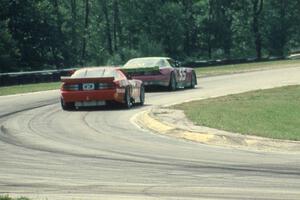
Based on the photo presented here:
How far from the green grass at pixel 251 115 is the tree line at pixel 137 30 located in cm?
3116

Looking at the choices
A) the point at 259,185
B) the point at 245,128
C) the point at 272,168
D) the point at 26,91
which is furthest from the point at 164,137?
the point at 26,91

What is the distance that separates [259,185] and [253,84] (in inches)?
944

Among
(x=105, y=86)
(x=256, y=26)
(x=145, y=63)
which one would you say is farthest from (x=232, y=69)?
(x=256, y=26)

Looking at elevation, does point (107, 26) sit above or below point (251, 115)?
above

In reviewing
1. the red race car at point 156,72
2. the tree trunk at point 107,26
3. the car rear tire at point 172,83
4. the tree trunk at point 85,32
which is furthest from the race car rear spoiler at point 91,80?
the tree trunk at point 107,26

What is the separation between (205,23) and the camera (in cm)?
8288

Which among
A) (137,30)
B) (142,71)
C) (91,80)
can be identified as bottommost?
(137,30)

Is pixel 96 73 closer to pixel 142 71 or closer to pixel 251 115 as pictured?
pixel 142 71

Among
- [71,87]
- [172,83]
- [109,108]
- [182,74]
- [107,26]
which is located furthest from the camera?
[107,26]

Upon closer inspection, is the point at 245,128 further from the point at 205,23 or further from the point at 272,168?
the point at 205,23

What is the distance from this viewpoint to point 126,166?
35.1ft

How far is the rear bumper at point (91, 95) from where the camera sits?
2106cm

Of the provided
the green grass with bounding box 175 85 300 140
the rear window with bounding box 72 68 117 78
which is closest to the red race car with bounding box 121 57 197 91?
the rear window with bounding box 72 68 117 78

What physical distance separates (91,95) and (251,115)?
5.88 metres
